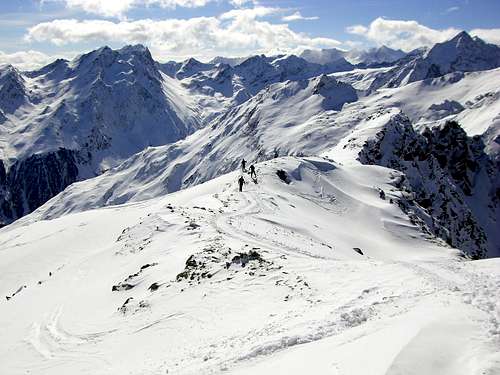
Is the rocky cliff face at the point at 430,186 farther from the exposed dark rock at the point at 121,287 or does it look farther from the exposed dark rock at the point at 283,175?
the exposed dark rock at the point at 121,287

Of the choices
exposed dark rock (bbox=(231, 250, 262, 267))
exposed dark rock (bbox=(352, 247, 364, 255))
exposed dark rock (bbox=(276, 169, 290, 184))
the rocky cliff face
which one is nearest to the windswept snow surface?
exposed dark rock (bbox=(231, 250, 262, 267))

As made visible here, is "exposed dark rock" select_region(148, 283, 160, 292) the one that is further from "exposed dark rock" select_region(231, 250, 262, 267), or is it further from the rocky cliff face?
the rocky cliff face

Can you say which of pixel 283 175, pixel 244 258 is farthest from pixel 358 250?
pixel 283 175

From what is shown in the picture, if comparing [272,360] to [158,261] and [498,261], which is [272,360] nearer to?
[498,261]

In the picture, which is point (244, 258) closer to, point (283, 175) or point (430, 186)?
point (283, 175)

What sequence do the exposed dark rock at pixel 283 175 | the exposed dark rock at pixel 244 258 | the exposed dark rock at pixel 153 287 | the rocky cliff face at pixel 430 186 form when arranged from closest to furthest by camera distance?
1. the exposed dark rock at pixel 153 287
2. the exposed dark rock at pixel 244 258
3. the exposed dark rock at pixel 283 175
4. the rocky cliff face at pixel 430 186

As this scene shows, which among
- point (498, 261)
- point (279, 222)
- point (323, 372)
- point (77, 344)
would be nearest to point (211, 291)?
point (77, 344)

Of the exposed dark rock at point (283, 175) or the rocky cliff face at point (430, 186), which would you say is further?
the rocky cliff face at point (430, 186)

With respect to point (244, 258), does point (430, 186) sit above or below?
below

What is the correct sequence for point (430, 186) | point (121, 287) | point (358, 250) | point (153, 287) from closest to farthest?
point (153, 287)
point (121, 287)
point (358, 250)
point (430, 186)

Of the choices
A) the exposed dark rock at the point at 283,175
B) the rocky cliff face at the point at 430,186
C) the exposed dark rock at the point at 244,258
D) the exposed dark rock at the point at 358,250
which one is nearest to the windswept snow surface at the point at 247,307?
the exposed dark rock at the point at 244,258
